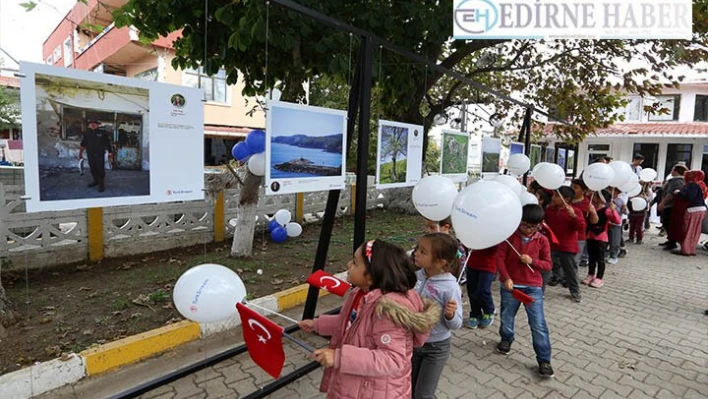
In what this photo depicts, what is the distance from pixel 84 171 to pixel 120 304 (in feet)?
7.44

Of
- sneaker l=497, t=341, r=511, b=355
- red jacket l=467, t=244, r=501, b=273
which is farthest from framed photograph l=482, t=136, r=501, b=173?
sneaker l=497, t=341, r=511, b=355

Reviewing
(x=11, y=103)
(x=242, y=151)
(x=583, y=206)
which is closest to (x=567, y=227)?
(x=583, y=206)

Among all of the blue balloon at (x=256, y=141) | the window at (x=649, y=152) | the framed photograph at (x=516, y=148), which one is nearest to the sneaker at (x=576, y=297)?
the framed photograph at (x=516, y=148)

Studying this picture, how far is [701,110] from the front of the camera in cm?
1862

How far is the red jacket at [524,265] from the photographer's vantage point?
332cm

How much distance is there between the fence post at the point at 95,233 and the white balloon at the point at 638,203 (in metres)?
9.76

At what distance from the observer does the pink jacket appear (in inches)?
63.5

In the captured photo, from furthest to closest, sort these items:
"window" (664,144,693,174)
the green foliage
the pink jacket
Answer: "window" (664,144,693,174)
the green foliage
the pink jacket

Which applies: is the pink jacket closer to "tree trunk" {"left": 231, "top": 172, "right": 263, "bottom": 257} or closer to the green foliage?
the green foliage

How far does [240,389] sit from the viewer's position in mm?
2922

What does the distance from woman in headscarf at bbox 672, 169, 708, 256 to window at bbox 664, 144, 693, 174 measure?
1224cm

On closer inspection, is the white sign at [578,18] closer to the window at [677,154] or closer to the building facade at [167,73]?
the building facade at [167,73]

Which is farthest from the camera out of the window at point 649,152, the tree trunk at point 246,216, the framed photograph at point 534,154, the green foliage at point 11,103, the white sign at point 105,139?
the window at point 649,152

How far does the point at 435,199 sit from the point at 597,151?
62.0 ft
